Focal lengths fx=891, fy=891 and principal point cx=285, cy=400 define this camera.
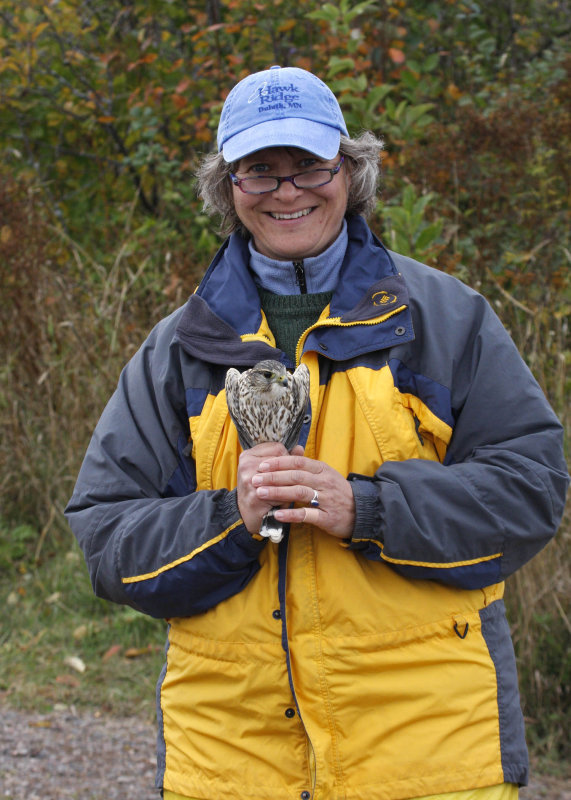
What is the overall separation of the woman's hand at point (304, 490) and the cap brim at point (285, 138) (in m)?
0.80

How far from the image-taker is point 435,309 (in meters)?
2.32

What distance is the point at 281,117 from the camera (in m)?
2.33

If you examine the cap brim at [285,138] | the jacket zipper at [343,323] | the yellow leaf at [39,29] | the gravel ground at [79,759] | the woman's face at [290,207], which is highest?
the yellow leaf at [39,29]

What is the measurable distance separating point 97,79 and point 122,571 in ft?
19.8

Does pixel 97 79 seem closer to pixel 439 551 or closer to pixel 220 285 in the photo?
pixel 220 285

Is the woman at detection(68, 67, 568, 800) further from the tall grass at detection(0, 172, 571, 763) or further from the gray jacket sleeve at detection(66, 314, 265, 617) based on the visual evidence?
the tall grass at detection(0, 172, 571, 763)

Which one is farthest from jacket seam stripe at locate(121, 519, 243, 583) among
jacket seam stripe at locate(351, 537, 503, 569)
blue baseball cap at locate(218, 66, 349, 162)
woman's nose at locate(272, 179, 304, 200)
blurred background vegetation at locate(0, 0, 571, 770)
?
blurred background vegetation at locate(0, 0, 571, 770)

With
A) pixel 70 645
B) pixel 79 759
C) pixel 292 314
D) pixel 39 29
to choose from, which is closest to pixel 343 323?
pixel 292 314

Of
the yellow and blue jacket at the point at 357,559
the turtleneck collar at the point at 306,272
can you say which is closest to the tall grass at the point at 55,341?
the turtleneck collar at the point at 306,272

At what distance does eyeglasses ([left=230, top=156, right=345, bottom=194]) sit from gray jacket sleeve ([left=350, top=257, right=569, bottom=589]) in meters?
0.40

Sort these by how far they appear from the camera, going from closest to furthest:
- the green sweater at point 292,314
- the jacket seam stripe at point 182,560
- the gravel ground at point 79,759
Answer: the jacket seam stripe at point 182,560, the green sweater at point 292,314, the gravel ground at point 79,759

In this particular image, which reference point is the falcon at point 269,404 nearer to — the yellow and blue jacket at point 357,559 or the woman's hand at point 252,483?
the woman's hand at point 252,483

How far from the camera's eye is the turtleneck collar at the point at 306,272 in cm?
242

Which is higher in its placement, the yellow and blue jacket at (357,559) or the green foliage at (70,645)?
the yellow and blue jacket at (357,559)
